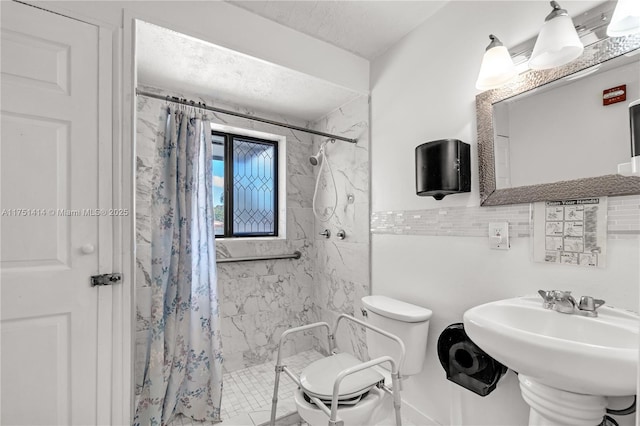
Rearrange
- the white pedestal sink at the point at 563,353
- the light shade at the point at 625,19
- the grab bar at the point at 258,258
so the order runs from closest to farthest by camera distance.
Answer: the white pedestal sink at the point at 563,353 → the light shade at the point at 625,19 → the grab bar at the point at 258,258

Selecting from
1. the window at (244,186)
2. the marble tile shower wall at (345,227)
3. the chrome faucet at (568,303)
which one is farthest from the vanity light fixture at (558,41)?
the window at (244,186)

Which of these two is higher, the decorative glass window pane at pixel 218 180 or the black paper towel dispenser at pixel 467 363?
the decorative glass window pane at pixel 218 180

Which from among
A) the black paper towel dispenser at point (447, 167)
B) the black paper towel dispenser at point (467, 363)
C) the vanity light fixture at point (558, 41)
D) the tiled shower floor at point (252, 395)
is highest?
the vanity light fixture at point (558, 41)

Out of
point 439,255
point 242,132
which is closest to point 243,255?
point 242,132

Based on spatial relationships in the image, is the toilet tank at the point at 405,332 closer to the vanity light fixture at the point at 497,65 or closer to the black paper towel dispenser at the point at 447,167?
the black paper towel dispenser at the point at 447,167

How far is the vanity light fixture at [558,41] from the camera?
1031mm

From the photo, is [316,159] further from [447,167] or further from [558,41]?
[558,41]

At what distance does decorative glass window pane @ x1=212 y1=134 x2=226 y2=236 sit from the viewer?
2.43 meters

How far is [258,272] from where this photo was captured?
2459 millimetres

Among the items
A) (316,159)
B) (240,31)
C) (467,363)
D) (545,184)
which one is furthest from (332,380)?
(240,31)

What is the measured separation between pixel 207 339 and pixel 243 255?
75 cm

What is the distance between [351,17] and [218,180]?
1530mm

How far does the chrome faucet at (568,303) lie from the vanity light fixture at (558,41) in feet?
2.79

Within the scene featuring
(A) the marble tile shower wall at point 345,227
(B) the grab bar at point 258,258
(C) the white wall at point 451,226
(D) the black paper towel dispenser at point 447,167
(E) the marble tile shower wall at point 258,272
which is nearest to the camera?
(C) the white wall at point 451,226
